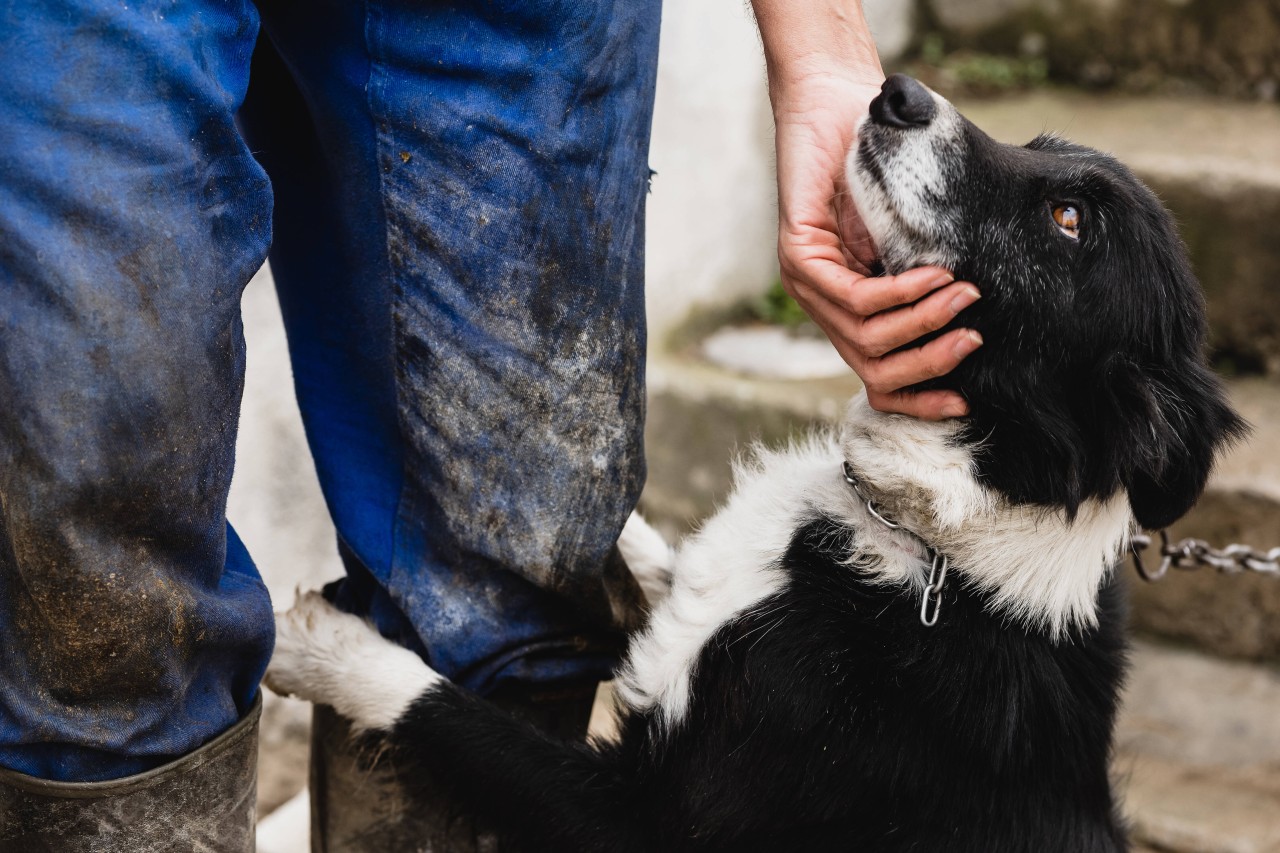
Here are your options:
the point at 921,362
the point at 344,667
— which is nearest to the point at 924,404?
the point at 921,362

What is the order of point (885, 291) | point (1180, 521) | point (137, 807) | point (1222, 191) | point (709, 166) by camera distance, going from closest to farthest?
point (137, 807), point (885, 291), point (1180, 521), point (1222, 191), point (709, 166)

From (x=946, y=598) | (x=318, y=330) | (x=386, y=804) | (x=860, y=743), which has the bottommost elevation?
(x=386, y=804)

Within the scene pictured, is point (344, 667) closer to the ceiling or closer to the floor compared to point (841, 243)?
closer to the floor

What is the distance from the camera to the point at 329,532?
2922 mm

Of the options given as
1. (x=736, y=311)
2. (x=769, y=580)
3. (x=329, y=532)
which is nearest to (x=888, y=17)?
(x=736, y=311)

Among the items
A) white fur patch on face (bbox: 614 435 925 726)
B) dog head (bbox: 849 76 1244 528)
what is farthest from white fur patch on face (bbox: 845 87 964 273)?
white fur patch on face (bbox: 614 435 925 726)

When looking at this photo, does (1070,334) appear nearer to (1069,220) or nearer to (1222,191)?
(1069,220)

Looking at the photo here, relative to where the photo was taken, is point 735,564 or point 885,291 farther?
point 735,564

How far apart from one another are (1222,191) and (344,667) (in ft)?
9.31

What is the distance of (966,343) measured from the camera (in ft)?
5.49

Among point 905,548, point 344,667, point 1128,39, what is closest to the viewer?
point 905,548

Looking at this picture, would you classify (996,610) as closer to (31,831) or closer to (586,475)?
(586,475)

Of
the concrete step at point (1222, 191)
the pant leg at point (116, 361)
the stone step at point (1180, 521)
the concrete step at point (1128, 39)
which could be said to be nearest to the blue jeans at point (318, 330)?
the pant leg at point (116, 361)

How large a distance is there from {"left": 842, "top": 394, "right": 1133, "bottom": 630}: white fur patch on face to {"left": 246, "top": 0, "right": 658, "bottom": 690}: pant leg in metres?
0.39
